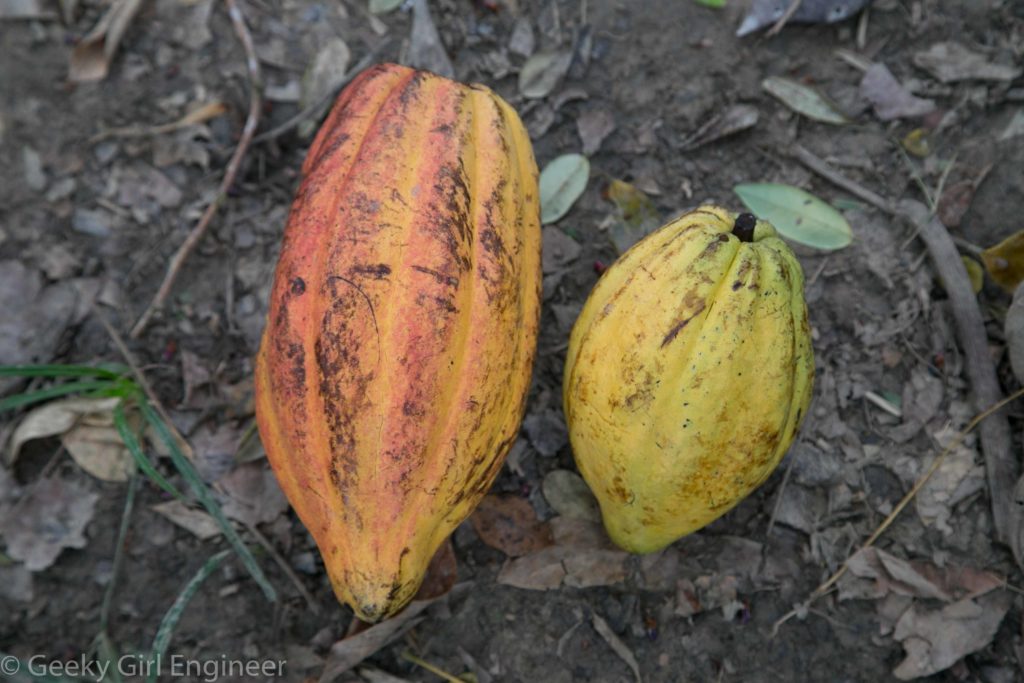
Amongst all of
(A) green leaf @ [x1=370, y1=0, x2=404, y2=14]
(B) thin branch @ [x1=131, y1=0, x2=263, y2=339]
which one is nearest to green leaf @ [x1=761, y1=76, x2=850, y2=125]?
(A) green leaf @ [x1=370, y1=0, x2=404, y2=14]

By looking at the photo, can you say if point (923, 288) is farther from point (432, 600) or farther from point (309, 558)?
point (309, 558)

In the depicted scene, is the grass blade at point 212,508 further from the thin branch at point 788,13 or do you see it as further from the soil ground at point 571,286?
the thin branch at point 788,13

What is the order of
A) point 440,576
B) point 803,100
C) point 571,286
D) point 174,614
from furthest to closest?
point 803,100 → point 571,286 → point 440,576 → point 174,614

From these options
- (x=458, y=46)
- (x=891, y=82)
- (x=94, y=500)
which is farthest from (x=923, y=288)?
(x=94, y=500)

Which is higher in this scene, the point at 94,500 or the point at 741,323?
the point at 741,323

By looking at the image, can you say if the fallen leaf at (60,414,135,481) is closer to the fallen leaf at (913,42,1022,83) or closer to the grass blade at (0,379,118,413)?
the grass blade at (0,379,118,413)

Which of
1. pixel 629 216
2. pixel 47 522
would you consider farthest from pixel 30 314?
pixel 629 216

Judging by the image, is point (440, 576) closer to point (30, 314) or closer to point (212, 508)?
point (212, 508)
